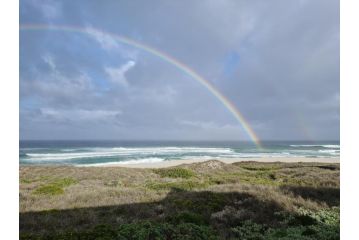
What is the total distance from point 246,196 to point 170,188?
12.7 feet

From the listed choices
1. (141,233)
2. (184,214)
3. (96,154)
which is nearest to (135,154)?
(96,154)

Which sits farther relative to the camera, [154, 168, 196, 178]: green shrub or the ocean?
the ocean

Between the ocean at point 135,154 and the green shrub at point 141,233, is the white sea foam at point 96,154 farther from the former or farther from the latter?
the green shrub at point 141,233

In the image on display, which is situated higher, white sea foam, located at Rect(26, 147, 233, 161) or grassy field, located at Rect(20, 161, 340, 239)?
grassy field, located at Rect(20, 161, 340, 239)

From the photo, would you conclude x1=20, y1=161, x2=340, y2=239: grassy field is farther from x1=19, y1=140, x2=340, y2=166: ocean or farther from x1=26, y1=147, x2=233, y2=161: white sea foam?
x1=26, y1=147, x2=233, y2=161: white sea foam

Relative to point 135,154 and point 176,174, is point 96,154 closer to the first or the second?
point 135,154

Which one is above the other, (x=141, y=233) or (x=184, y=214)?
(x=141, y=233)

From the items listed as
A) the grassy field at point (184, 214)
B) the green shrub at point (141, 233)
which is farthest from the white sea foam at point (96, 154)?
the green shrub at point (141, 233)

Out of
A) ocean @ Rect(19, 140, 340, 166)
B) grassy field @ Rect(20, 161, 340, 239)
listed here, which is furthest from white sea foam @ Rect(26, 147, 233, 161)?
grassy field @ Rect(20, 161, 340, 239)

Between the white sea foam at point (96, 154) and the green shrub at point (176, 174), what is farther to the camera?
the white sea foam at point (96, 154)
